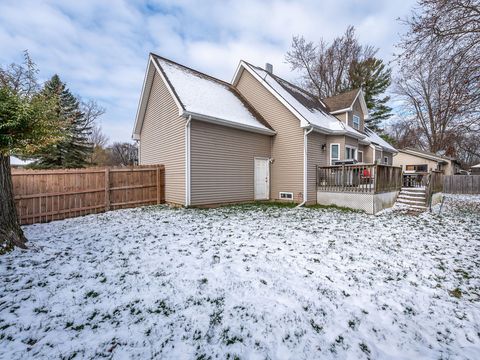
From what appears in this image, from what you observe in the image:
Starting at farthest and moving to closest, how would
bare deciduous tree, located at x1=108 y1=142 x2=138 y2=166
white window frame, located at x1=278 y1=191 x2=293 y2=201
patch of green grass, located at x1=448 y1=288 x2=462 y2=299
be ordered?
bare deciduous tree, located at x1=108 y1=142 x2=138 y2=166 < white window frame, located at x1=278 y1=191 x2=293 y2=201 < patch of green grass, located at x1=448 y1=288 x2=462 y2=299

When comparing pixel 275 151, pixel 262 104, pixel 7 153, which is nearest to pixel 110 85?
pixel 262 104

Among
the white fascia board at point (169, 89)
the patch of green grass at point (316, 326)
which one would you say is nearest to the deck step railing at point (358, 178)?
the white fascia board at point (169, 89)

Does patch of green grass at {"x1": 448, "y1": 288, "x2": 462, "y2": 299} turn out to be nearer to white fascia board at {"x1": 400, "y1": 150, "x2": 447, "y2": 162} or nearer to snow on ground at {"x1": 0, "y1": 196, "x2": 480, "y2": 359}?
snow on ground at {"x1": 0, "y1": 196, "x2": 480, "y2": 359}

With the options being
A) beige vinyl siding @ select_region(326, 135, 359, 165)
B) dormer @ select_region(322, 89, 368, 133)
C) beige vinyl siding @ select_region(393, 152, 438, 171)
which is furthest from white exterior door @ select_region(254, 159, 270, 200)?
beige vinyl siding @ select_region(393, 152, 438, 171)

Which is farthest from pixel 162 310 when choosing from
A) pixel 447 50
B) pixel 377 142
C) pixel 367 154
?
pixel 377 142

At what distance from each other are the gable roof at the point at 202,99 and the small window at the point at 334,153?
3.34 m

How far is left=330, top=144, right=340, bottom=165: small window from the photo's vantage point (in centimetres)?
1193

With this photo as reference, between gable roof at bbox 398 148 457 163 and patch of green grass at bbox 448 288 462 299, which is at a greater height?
gable roof at bbox 398 148 457 163

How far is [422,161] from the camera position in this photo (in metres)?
23.7

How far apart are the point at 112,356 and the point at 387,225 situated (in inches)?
300

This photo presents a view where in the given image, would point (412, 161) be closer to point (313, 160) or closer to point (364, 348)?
point (313, 160)

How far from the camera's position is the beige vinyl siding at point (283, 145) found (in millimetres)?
10867

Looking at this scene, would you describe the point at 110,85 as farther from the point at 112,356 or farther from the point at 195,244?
the point at 112,356

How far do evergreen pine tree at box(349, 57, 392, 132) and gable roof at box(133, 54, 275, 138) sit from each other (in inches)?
699
